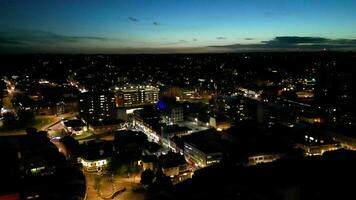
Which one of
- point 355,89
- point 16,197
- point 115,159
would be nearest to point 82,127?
point 115,159

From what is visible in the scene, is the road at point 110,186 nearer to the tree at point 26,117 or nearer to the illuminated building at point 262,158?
the illuminated building at point 262,158

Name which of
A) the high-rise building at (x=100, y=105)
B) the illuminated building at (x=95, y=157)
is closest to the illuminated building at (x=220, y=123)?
the high-rise building at (x=100, y=105)

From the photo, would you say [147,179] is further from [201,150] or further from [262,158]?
[262,158]

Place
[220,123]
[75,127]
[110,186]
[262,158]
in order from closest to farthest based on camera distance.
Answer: [110,186]
[262,158]
[75,127]
[220,123]

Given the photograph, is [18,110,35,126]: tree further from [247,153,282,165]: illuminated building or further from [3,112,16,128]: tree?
[247,153,282,165]: illuminated building

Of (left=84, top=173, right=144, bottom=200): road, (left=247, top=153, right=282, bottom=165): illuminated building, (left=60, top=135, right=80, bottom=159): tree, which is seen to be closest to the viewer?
(left=84, top=173, right=144, bottom=200): road

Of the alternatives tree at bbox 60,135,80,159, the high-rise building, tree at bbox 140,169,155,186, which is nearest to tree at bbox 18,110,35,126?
the high-rise building

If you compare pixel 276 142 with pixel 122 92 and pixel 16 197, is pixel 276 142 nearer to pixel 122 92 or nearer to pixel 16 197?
pixel 16 197

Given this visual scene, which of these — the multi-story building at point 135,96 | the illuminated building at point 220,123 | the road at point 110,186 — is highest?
the multi-story building at point 135,96

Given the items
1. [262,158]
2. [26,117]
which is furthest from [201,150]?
[26,117]
